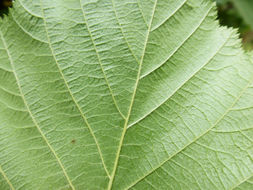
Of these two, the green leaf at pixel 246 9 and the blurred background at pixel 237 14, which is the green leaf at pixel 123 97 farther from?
the green leaf at pixel 246 9

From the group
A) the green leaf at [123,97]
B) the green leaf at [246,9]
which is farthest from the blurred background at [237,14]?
the green leaf at [123,97]

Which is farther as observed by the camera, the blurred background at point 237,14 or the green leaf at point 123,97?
the blurred background at point 237,14

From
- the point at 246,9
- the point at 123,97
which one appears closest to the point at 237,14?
the point at 246,9

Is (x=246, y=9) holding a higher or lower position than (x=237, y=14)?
higher

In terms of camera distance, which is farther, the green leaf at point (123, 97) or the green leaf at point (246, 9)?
the green leaf at point (246, 9)

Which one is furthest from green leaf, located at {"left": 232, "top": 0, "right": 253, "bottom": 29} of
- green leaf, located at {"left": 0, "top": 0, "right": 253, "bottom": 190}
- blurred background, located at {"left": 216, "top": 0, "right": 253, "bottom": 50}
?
green leaf, located at {"left": 0, "top": 0, "right": 253, "bottom": 190}

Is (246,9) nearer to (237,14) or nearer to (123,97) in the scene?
(237,14)

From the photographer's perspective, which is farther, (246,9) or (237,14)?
(237,14)

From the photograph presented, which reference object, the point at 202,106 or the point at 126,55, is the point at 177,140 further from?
the point at 126,55
